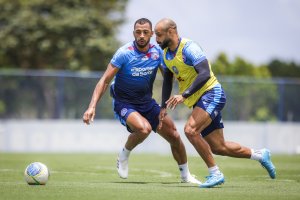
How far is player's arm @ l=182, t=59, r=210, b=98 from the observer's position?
11.4 meters

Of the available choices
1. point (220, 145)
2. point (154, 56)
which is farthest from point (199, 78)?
point (154, 56)

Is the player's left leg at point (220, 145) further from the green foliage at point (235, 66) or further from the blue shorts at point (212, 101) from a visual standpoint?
the green foliage at point (235, 66)

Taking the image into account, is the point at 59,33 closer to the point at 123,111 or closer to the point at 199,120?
the point at 123,111

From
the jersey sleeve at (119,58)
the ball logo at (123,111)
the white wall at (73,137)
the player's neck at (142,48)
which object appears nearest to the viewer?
the jersey sleeve at (119,58)

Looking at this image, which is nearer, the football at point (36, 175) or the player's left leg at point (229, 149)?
the football at point (36, 175)

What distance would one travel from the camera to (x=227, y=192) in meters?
10.8

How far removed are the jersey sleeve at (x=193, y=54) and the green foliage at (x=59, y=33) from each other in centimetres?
2945

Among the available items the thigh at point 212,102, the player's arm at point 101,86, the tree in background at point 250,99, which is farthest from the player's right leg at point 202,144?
the tree in background at point 250,99

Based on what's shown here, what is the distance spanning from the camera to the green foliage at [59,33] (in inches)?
1625

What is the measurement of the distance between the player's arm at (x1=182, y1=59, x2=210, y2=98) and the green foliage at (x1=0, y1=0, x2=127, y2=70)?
97.4ft

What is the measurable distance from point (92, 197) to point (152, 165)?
331 inches

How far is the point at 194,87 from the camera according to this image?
1145 centimetres

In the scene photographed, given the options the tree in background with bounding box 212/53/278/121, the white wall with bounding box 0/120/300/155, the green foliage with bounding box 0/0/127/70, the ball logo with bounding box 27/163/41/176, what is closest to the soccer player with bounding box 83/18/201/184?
the ball logo with bounding box 27/163/41/176

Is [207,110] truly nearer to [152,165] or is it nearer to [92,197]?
[92,197]
